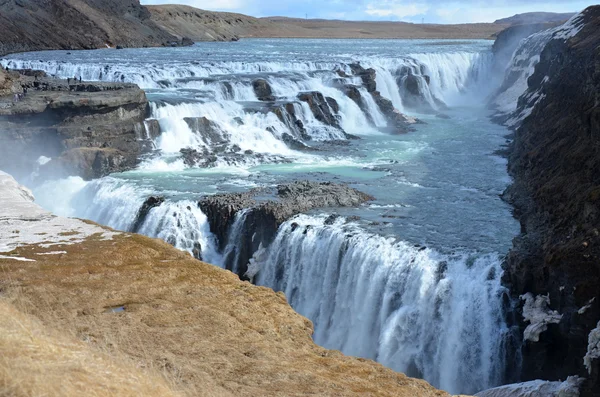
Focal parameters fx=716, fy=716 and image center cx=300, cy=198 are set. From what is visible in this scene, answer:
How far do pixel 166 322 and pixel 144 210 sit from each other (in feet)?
40.0

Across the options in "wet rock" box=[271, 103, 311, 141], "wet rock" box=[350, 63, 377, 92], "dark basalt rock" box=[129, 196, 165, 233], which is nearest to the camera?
"dark basalt rock" box=[129, 196, 165, 233]

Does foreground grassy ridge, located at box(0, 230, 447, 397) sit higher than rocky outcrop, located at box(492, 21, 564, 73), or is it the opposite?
rocky outcrop, located at box(492, 21, 564, 73)

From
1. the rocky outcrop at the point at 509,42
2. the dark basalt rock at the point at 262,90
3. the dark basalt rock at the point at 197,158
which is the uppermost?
the rocky outcrop at the point at 509,42

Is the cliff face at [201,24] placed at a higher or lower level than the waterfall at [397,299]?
higher

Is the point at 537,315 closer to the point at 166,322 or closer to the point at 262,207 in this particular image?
the point at 166,322

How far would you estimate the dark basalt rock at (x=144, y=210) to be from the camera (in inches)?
836

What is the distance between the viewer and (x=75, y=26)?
216 feet

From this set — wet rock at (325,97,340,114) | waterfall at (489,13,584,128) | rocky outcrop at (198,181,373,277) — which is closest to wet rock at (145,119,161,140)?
rocky outcrop at (198,181,373,277)

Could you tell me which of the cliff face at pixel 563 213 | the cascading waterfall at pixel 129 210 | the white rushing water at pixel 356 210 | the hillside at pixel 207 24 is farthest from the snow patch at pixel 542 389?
the hillside at pixel 207 24

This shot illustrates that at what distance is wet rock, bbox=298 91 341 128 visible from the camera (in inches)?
1348

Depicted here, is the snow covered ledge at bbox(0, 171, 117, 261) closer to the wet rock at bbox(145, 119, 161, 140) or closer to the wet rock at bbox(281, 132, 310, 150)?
the wet rock at bbox(145, 119, 161, 140)

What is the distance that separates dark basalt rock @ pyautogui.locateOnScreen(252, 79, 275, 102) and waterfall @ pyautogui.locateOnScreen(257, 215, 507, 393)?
1710cm

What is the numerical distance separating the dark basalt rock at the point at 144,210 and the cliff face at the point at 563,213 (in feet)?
34.2

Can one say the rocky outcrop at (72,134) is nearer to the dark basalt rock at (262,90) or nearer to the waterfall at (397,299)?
the dark basalt rock at (262,90)
